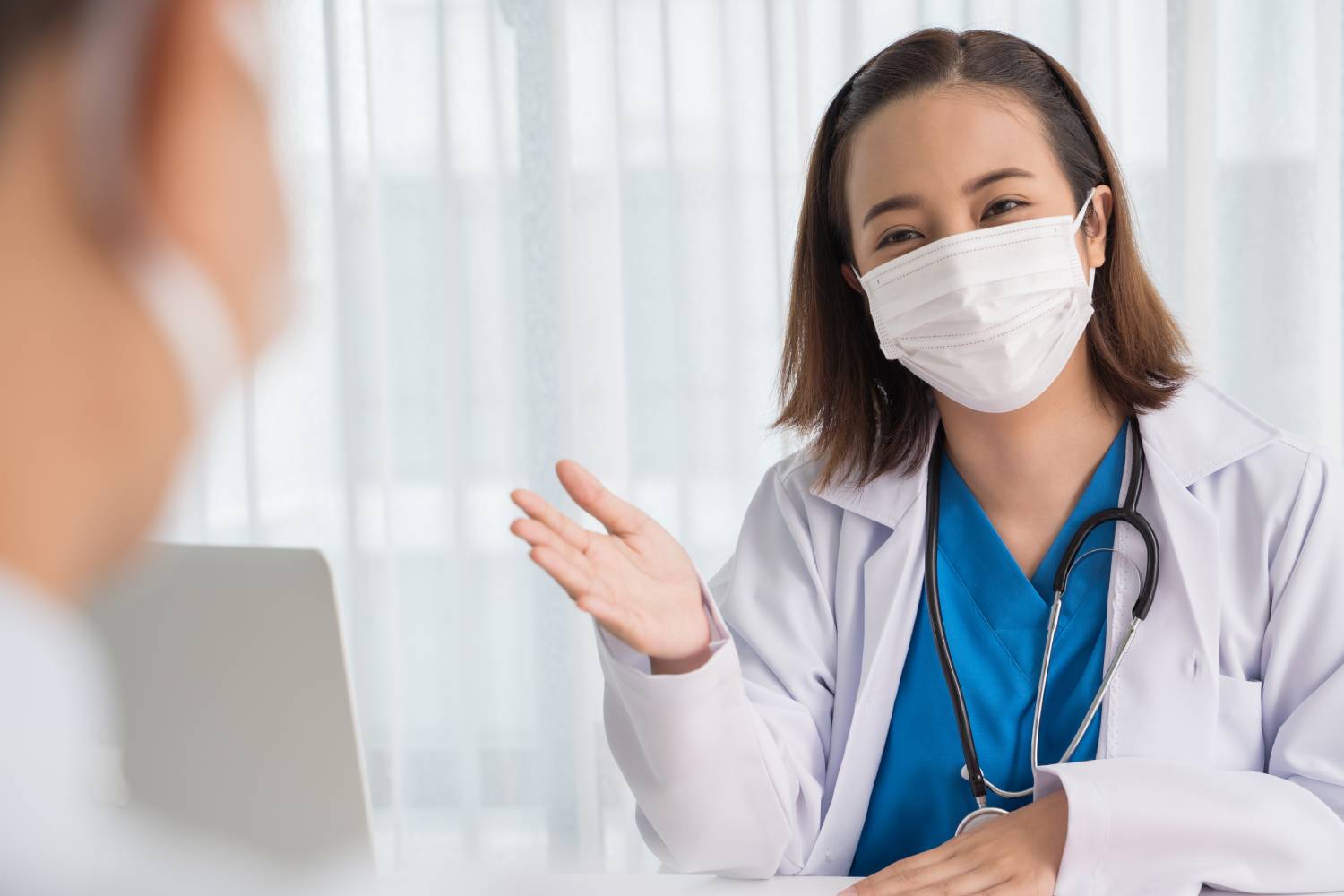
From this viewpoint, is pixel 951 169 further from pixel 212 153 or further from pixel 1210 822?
pixel 212 153

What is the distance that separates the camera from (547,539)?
2.69ft

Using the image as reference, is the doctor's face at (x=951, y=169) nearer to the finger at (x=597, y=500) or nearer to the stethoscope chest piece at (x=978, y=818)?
the finger at (x=597, y=500)

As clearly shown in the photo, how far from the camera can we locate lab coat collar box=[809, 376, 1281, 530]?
3.58 ft

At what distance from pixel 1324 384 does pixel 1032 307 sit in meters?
1.35

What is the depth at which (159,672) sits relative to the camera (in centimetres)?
31

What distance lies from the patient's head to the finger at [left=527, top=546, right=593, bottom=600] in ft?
1.95

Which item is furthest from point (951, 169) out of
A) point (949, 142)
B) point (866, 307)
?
point (866, 307)

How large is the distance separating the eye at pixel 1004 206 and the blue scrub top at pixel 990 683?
289 mm

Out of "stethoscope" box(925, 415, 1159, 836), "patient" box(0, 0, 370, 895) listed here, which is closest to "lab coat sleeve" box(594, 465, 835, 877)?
"stethoscope" box(925, 415, 1159, 836)

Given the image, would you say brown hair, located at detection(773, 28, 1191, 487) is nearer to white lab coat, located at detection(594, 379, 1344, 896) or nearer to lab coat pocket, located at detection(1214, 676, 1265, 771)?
white lab coat, located at detection(594, 379, 1344, 896)

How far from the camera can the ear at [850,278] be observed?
125 cm

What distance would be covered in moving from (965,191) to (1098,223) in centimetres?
20

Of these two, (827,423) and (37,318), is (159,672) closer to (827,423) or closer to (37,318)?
(37,318)

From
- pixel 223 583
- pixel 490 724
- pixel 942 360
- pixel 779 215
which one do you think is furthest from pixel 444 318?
pixel 223 583
